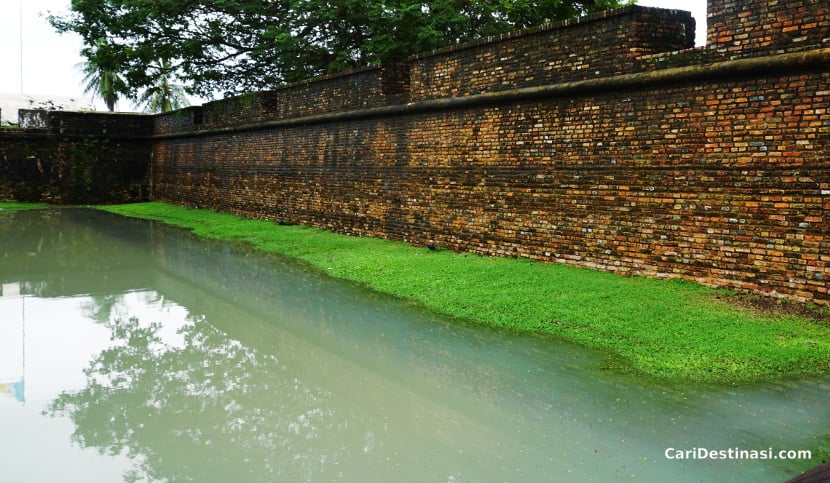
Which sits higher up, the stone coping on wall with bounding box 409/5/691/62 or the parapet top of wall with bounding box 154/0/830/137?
the stone coping on wall with bounding box 409/5/691/62

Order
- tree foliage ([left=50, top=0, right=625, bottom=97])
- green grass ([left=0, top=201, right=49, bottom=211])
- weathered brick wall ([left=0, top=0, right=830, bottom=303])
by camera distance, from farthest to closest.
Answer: green grass ([left=0, top=201, right=49, bottom=211]), tree foliage ([left=50, top=0, right=625, bottom=97]), weathered brick wall ([left=0, top=0, right=830, bottom=303])

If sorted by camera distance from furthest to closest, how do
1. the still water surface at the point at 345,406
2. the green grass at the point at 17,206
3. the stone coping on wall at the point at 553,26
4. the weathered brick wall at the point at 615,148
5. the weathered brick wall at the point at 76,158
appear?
the weathered brick wall at the point at 76,158
the green grass at the point at 17,206
the stone coping on wall at the point at 553,26
the weathered brick wall at the point at 615,148
the still water surface at the point at 345,406

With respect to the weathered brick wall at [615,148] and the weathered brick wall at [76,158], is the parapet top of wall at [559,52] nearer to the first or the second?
the weathered brick wall at [615,148]

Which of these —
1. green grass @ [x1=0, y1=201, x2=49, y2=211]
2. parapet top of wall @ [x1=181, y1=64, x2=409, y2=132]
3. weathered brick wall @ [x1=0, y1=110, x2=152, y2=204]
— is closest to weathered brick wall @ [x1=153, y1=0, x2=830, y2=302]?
parapet top of wall @ [x1=181, y1=64, x2=409, y2=132]

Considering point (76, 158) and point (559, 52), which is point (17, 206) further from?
point (559, 52)

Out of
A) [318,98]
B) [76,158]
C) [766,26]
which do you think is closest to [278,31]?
[318,98]

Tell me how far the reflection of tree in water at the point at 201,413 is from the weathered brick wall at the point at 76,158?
16991 millimetres

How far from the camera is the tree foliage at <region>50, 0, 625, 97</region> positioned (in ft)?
46.0

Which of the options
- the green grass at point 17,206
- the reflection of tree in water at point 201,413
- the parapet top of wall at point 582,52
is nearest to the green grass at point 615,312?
the reflection of tree in water at point 201,413

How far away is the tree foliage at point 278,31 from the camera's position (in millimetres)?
14031

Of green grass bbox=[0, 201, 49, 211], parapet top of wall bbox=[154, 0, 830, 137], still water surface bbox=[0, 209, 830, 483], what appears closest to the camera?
still water surface bbox=[0, 209, 830, 483]

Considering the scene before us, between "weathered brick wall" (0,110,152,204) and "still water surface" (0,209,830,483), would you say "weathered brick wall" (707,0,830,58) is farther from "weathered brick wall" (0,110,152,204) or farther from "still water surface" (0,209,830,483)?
"weathered brick wall" (0,110,152,204)

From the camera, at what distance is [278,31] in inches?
596

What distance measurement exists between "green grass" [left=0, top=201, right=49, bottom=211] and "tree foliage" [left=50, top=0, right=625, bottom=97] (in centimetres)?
431
